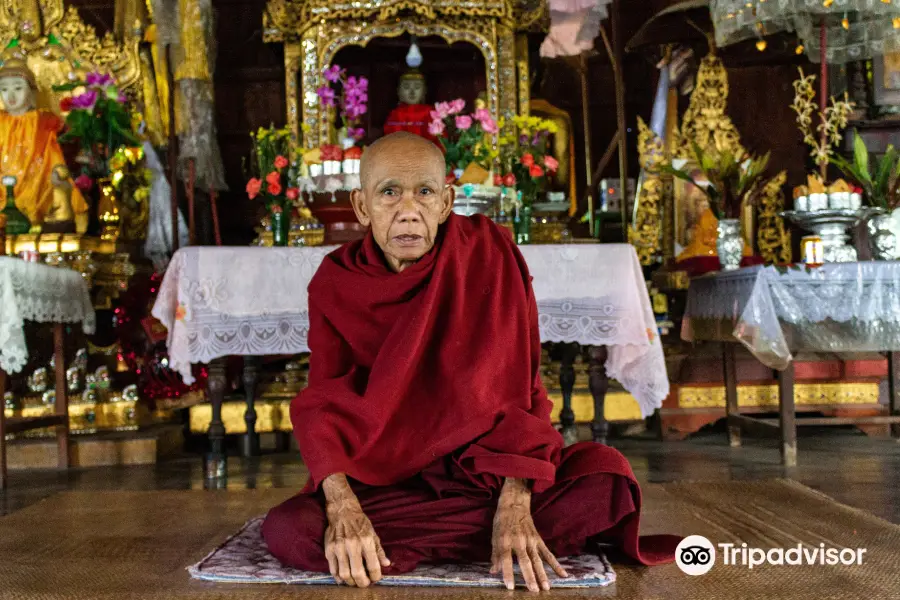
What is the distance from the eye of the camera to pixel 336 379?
6.76 feet

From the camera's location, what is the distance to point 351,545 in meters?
1.90

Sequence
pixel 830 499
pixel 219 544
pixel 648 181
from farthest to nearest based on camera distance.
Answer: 1. pixel 648 181
2. pixel 830 499
3. pixel 219 544

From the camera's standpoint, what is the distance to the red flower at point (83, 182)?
5375 millimetres

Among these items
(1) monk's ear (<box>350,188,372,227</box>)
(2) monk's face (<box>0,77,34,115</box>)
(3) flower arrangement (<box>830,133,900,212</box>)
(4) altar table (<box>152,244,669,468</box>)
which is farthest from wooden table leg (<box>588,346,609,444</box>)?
(2) monk's face (<box>0,77,34,115</box>)

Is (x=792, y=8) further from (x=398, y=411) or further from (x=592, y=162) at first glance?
(x=398, y=411)

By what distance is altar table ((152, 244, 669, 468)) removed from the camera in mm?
3641

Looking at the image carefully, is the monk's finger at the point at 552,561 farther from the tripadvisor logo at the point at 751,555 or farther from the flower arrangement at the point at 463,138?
the flower arrangement at the point at 463,138

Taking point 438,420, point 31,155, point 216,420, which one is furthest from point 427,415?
point 31,155

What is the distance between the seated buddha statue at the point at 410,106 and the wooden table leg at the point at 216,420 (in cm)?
267

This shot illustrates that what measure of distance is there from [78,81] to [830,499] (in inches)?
175

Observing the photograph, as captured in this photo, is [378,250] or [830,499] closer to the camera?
[378,250]

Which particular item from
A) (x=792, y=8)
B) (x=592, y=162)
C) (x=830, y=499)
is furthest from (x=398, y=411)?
(x=592, y=162)

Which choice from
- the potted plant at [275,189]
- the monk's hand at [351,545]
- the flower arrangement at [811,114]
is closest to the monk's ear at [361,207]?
the monk's hand at [351,545]

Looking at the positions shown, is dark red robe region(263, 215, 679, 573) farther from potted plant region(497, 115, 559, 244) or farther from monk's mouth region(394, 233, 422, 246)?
potted plant region(497, 115, 559, 244)
